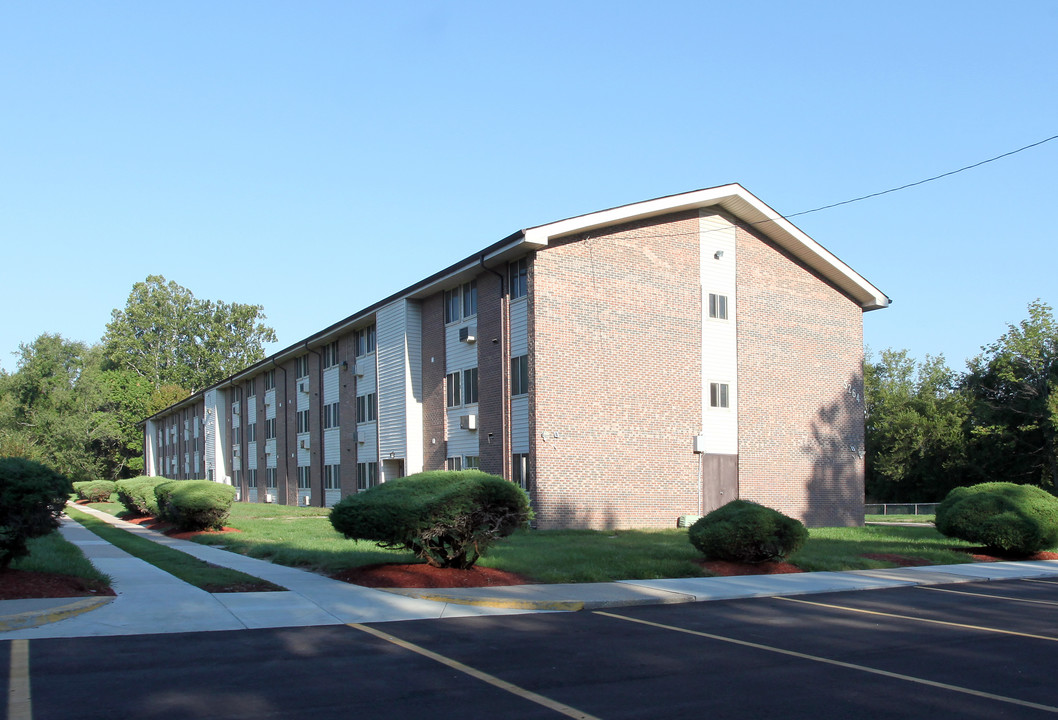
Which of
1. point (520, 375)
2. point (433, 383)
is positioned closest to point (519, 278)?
point (520, 375)

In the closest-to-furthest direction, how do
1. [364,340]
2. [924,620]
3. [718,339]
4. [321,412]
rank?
1. [924,620]
2. [718,339]
3. [364,340]
4. [321,412]

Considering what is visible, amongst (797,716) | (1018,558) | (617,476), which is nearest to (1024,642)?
(797,716)

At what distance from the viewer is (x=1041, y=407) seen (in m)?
49.2

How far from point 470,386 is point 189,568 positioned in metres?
15.9

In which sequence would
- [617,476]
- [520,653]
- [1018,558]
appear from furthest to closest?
[617,476], [1018,558], [520,653]

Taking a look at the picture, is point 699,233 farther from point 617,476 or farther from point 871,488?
point 871,488

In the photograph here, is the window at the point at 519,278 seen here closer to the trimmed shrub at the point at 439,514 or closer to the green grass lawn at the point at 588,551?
the green grass lawn at the point at 588,551

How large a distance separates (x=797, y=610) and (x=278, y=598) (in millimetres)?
6882

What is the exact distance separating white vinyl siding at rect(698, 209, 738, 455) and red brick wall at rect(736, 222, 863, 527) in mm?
302

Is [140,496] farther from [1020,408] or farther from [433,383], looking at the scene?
[1020,408]

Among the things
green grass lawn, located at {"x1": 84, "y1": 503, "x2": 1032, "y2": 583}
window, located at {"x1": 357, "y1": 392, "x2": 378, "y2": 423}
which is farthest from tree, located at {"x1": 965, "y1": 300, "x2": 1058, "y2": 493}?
window, located at {"x1": 357, "y1": 392, "x2": 378, "y2": 423}

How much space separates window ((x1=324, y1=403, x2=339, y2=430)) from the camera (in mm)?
43062

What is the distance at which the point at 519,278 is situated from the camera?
90.2 ft

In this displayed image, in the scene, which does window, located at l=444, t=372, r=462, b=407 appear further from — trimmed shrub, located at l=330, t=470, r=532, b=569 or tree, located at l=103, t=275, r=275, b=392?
tree, located at l=103, t=275, r=275, b=392
